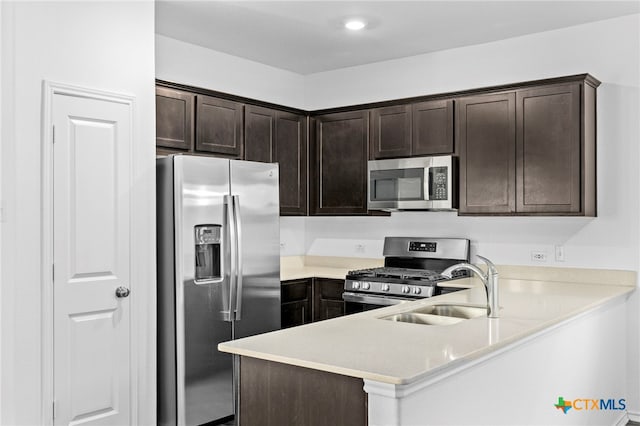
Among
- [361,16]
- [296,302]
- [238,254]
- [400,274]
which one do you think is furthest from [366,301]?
[361,16]

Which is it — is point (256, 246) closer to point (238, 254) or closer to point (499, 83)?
point (238, 254)

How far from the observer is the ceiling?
3867mm

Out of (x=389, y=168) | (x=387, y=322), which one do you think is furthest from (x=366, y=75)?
(x=387, y=322)

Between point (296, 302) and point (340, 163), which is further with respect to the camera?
point (340, 163)

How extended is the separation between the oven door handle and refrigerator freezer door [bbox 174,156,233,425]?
39.8 inches

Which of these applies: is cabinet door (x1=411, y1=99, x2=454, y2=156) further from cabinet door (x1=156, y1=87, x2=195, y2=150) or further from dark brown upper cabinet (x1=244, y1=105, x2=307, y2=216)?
cabinet door (x1=156, y1=87, x2=195, y2=150)

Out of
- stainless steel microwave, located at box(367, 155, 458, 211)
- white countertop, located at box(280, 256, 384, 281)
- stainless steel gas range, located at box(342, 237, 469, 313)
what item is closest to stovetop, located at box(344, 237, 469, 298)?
stainless steel gas range, located at box(342, 237, 469, 313)

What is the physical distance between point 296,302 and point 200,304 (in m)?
1.16

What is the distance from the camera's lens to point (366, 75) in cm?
537

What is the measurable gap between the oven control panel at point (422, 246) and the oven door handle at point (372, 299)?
0.71 metres

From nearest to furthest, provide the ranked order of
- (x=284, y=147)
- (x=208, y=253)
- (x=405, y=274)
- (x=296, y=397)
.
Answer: (x=296, y=397) < (x=208, y=253) < (x=405, y=274) < (x=284, y=147)

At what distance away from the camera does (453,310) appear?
10.4 feet

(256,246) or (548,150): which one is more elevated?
(548,150)

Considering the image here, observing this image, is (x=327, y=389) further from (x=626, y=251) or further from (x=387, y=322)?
(x=626, y=251)
